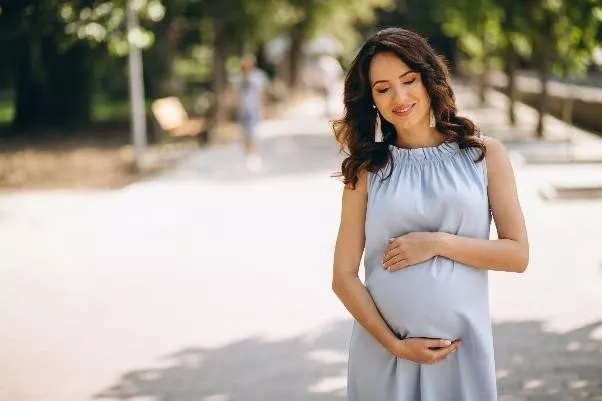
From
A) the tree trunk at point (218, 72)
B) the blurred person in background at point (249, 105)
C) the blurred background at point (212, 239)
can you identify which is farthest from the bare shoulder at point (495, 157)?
the tree trunk at point (218, 72)

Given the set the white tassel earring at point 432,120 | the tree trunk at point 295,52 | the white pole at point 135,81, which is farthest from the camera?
the tree trunk at point 295,52

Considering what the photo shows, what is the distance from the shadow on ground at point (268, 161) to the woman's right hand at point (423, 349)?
11313 millimetres

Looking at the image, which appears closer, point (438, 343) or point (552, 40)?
point (438, 343)

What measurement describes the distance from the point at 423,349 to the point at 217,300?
4649 millimetres

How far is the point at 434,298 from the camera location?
2.23 metres

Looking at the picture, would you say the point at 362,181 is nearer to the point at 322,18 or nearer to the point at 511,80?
the point at 511,80

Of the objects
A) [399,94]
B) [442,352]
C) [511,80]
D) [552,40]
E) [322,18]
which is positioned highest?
[322,18]

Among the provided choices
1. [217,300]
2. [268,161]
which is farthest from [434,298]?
[268,161]

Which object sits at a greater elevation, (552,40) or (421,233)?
(552,40)

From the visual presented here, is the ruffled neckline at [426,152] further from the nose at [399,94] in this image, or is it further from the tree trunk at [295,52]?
the tree trunk at [295,52]

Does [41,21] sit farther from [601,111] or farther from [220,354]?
[601,111]

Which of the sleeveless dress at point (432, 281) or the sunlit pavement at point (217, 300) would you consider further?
the sunlit pavement at point (217, 300)

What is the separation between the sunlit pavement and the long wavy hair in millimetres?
2553

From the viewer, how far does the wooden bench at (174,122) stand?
16.5 metres
